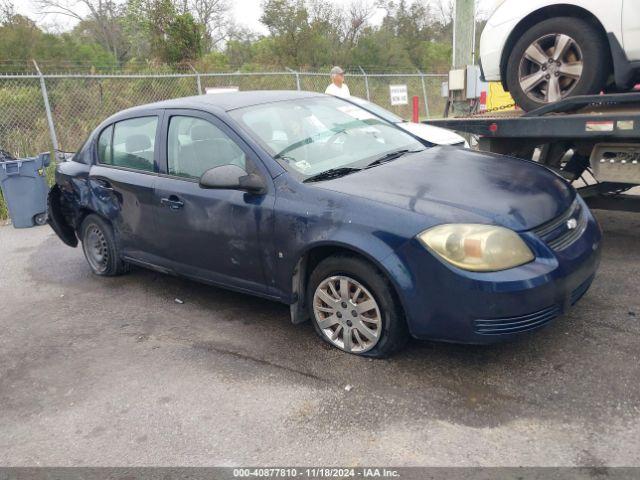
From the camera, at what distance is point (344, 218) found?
132 inches

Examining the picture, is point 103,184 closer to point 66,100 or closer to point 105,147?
point 105,147

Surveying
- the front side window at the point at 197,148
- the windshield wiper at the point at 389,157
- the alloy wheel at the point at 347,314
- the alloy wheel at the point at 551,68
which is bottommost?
the alloy wheel at the point at 347,314

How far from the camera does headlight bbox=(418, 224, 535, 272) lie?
9.92 feet

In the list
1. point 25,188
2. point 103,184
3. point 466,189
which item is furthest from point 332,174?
point 25,188

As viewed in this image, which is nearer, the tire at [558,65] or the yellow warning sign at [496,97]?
the tire at [558,65]

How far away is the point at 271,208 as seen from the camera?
12.0ft

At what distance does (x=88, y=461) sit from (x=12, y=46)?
2481cm

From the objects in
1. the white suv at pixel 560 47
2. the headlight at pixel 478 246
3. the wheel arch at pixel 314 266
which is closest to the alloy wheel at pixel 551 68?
the white suv at pixel 560 47

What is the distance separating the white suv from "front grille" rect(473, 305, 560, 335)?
261cm

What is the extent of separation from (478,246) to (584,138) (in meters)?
2.46

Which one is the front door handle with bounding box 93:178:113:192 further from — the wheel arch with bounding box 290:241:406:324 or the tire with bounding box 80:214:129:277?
the wheel arch with bounding box 290:241:406:324

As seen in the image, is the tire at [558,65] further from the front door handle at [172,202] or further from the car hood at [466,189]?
the front door handle at [172,202]

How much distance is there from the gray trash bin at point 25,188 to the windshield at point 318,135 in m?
5.24

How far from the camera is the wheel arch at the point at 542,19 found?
4.78m
